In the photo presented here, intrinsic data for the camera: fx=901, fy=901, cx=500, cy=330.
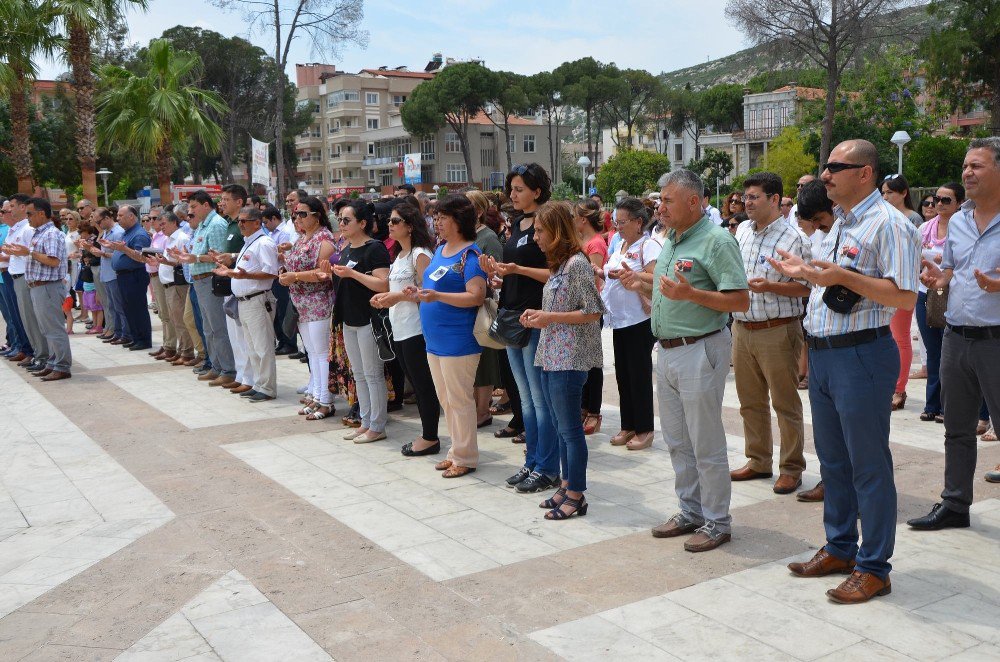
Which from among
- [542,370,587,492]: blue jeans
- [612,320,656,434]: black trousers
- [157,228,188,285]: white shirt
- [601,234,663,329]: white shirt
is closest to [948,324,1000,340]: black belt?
[542,370,587,492]: blue jeans

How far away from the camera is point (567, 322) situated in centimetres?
527

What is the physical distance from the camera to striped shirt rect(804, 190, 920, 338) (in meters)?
3.98

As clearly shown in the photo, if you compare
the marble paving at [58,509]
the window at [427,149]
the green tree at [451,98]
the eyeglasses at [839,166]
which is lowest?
the marble paving at [58,509]

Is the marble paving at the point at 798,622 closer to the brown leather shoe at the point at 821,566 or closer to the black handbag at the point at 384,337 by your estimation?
the brown leather shoe at the point at 821,566

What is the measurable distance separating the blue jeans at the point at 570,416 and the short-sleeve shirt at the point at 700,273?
0.73m

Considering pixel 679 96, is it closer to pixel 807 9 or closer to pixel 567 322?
pixel 807 9

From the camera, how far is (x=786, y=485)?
5793mm

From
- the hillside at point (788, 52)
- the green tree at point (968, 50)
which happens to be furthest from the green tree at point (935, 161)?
the hillside at point (788, 52)

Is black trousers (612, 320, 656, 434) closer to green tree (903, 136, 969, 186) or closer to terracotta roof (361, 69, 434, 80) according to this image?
green tree (903, 136, 969, 186)

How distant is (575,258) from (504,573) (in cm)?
190

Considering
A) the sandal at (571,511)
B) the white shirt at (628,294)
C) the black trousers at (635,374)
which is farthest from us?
the black trousers at (635,374)

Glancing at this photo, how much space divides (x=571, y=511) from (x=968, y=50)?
44.5m

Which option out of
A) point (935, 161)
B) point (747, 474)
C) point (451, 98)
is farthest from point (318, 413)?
point (451, 98)

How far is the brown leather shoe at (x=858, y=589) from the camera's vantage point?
405 cm
